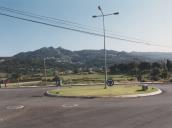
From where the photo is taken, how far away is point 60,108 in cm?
2158

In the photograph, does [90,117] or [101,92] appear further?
[101,92]

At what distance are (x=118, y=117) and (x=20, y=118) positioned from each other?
525cm

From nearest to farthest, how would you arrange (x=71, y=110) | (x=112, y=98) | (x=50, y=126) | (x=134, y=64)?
(x=50, y=126), (x=71, y=110), (x=112, y=98), (x=134, y=64)

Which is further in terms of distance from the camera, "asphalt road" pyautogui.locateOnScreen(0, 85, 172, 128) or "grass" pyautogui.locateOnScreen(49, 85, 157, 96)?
"grass" pyautogui.locateOnScreen(49, 85, 157, 96)

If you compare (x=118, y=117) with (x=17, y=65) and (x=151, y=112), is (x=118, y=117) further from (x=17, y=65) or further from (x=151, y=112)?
(x=17, y=65)

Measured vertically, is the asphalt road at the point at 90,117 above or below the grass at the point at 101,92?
below

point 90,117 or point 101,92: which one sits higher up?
point 101,92

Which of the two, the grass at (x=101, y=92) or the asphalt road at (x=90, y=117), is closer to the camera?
the asphalt road at (x=90, y=117)

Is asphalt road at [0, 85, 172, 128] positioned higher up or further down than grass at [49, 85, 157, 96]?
further down

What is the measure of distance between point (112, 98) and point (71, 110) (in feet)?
26.1

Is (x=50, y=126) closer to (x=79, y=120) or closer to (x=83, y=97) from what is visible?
(x=79, y=120)

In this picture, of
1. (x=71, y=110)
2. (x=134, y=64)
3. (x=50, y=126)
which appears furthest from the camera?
(x=134, y=64)

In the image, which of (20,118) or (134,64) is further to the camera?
(134,64)

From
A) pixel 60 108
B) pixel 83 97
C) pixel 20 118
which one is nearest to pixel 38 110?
pixel 60 108
